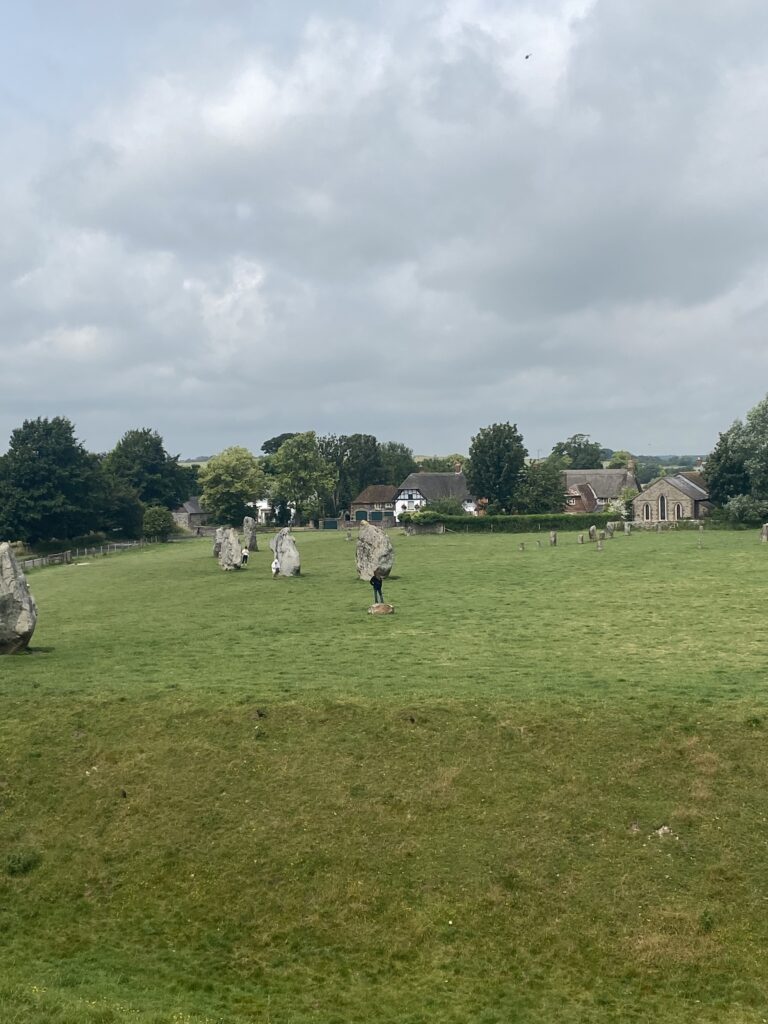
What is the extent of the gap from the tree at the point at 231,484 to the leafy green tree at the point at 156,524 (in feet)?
34.6

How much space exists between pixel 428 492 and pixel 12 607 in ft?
408

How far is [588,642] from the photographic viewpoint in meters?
28.8

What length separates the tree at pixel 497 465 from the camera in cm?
11175

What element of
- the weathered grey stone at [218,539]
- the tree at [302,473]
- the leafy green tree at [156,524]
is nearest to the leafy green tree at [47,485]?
the leafy green tree at [156,524]

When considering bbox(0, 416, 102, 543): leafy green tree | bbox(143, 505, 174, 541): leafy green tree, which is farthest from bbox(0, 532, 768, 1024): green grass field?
bbox(143, 505, 174, 541): leafy green tree

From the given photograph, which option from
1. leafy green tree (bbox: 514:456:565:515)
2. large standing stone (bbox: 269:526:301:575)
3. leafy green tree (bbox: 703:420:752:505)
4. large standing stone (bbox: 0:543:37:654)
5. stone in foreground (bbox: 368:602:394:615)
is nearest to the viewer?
large standing stone (bbox: 0:543:37:654)

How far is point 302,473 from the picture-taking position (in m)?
134

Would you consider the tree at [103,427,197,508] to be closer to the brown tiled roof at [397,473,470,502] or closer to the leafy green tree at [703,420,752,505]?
the brown tiled roof at [397,473,470,502]

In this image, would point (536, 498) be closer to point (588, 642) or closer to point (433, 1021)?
point (588, 642)

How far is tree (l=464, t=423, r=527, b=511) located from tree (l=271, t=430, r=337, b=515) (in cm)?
2952

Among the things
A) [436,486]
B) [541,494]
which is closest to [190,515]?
[436,486]

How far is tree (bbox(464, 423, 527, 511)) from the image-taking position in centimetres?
11175

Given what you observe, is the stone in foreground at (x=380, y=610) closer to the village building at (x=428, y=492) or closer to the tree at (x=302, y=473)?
the tree at (x=302, y=473)

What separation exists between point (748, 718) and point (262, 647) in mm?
15692
